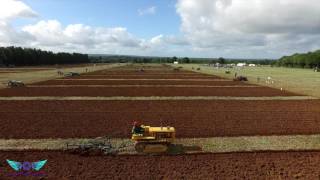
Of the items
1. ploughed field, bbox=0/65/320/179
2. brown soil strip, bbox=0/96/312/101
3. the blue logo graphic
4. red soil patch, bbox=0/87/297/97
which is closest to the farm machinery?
ploughed field, bbox=0/65/320/179

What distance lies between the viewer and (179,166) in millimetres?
17234

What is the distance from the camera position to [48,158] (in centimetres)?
1816

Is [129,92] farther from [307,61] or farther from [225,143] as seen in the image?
[307,61]

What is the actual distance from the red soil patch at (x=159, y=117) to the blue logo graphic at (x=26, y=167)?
5442 millimetres

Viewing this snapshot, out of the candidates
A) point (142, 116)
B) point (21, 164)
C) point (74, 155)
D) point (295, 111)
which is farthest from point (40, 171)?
point (295, 111)

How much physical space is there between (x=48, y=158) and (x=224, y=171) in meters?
7.85

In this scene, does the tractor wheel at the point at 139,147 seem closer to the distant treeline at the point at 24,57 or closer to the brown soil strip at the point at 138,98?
the brown soil strip at the point at 138,98

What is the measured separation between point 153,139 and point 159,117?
9389mm

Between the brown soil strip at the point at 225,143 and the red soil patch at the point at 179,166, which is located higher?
the brown soil strip at the point at 225,143

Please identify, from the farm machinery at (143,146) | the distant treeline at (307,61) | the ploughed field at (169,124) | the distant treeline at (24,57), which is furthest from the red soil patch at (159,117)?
the distant treeline at (307,61)

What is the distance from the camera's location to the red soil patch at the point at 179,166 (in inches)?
631

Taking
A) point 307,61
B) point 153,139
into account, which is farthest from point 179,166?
point 307,61

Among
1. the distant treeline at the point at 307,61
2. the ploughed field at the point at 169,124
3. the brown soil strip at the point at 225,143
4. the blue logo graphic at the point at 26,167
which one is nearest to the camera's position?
the blue logo graphic at the point at 26,167

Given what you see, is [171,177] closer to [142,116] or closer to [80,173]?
[80,173]
